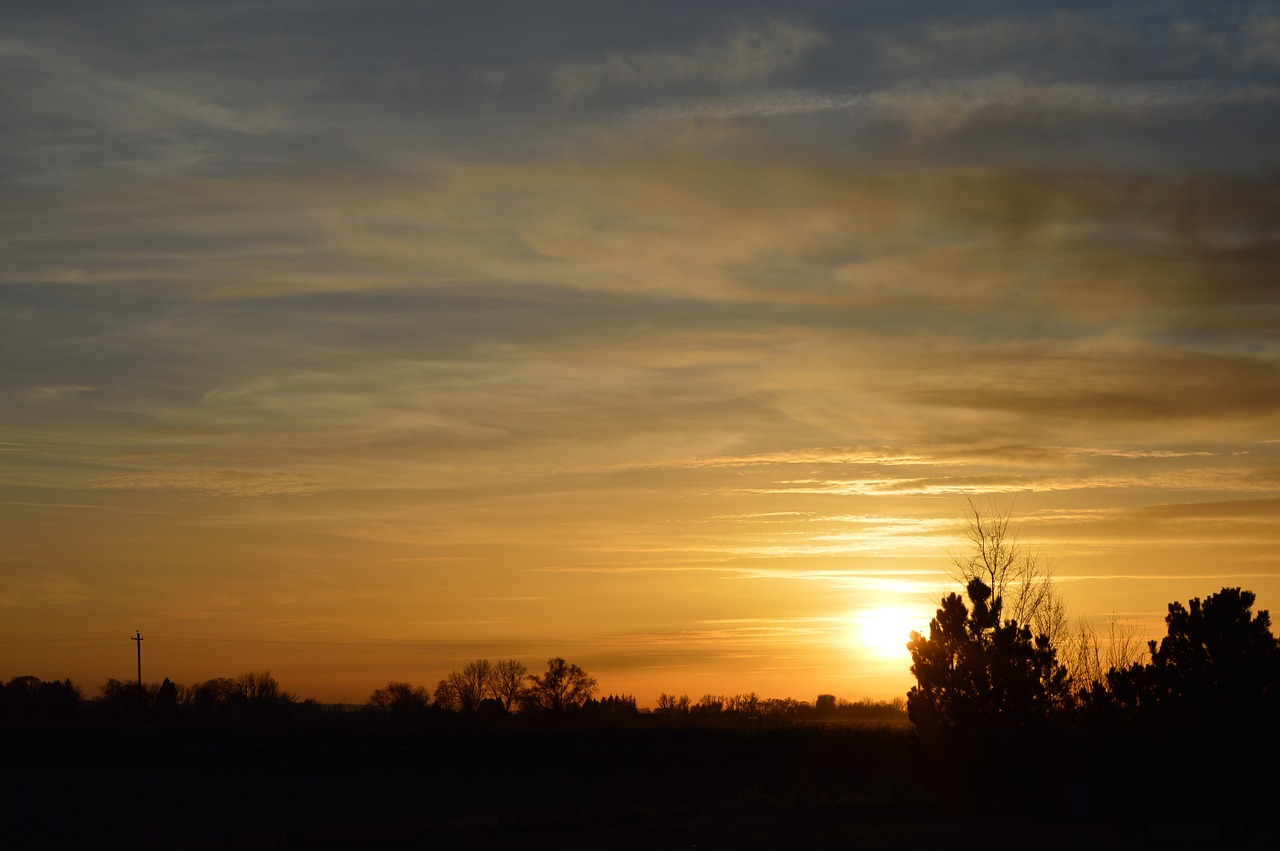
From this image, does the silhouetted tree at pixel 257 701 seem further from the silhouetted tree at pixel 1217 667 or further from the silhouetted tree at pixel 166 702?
the silhouetted tree at pixel 1217 667

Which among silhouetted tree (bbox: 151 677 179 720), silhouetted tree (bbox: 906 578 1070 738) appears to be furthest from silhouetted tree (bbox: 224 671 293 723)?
silhouetted tree (bbox: 906 578 1070 738)

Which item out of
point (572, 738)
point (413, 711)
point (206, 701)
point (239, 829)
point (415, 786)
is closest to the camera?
point (239, 829)

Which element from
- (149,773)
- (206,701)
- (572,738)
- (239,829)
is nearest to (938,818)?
(239,829)

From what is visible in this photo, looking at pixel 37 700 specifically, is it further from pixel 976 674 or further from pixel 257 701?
pixel 976 674

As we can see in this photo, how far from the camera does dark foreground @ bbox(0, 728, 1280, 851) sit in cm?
2848

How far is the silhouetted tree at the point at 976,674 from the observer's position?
105 ft

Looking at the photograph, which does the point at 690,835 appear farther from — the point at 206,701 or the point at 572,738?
the point at 206,701

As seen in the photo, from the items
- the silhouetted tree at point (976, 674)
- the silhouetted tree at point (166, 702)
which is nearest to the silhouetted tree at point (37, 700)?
the silhouetted tree at point (166, 702)

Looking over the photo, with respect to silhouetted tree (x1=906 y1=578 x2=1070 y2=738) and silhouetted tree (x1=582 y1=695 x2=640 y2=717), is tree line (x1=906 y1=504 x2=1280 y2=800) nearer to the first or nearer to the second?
silhouetted tree (x1=906 y1=578 x2=1070 y2=738)

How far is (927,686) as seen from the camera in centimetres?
3253

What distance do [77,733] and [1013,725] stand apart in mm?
62376

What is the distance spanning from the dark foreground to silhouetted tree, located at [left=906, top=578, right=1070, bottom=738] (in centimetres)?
207

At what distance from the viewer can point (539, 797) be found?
2111 inches

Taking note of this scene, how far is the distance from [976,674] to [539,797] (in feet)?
89.0
